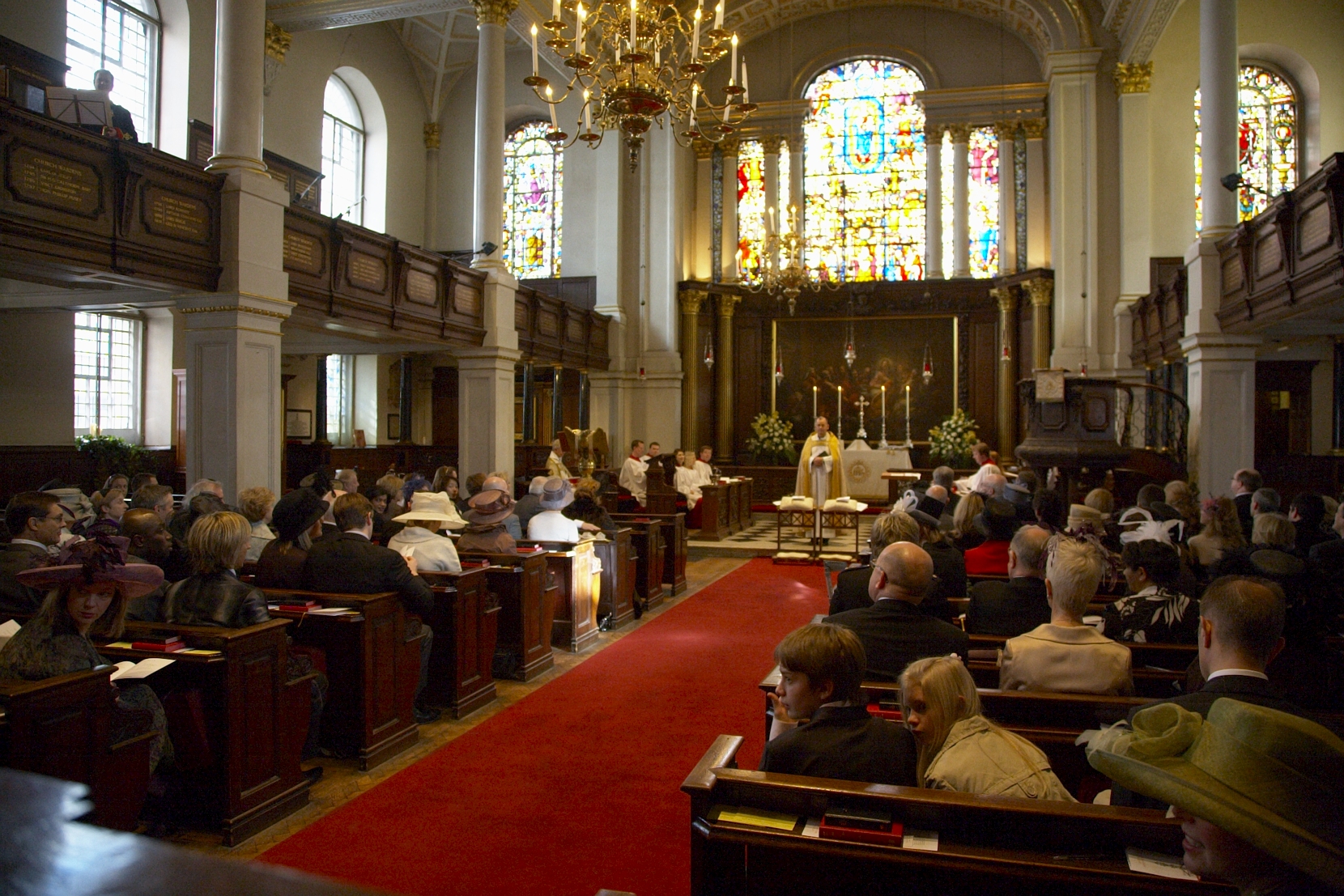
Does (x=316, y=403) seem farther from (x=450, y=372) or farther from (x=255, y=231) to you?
(x=255, y=231)

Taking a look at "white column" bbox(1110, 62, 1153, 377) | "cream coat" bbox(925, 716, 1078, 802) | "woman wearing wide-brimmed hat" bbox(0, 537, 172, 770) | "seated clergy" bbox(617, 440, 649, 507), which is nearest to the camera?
"cream coat" bbox(925, 716, 1078, 802)

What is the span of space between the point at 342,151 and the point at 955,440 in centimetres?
1330

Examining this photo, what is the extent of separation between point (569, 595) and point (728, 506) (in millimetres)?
7821

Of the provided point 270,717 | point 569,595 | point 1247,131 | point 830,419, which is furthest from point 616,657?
point 1247,131

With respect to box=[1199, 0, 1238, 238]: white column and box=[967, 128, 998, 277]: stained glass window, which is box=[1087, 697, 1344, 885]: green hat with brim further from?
box=[967, 128, 998, 277]: stained glass window

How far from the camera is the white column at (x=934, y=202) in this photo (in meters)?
18.7

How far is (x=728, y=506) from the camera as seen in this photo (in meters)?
14.9

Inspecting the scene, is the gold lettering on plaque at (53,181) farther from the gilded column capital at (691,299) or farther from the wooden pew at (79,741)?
the gilded column capital at (691,299)

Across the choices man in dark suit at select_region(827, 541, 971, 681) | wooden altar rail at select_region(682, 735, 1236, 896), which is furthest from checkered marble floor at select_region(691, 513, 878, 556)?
wooden altar rail at select_region(682, 735, 1236, 896)

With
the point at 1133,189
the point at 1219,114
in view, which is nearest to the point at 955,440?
the point at 1133,189

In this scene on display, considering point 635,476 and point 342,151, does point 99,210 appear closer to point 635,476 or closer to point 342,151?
point 635,476

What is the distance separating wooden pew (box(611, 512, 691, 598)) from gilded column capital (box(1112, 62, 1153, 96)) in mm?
11967

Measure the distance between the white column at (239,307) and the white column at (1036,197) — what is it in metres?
14.5

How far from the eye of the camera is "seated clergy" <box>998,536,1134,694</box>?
3184 mm
